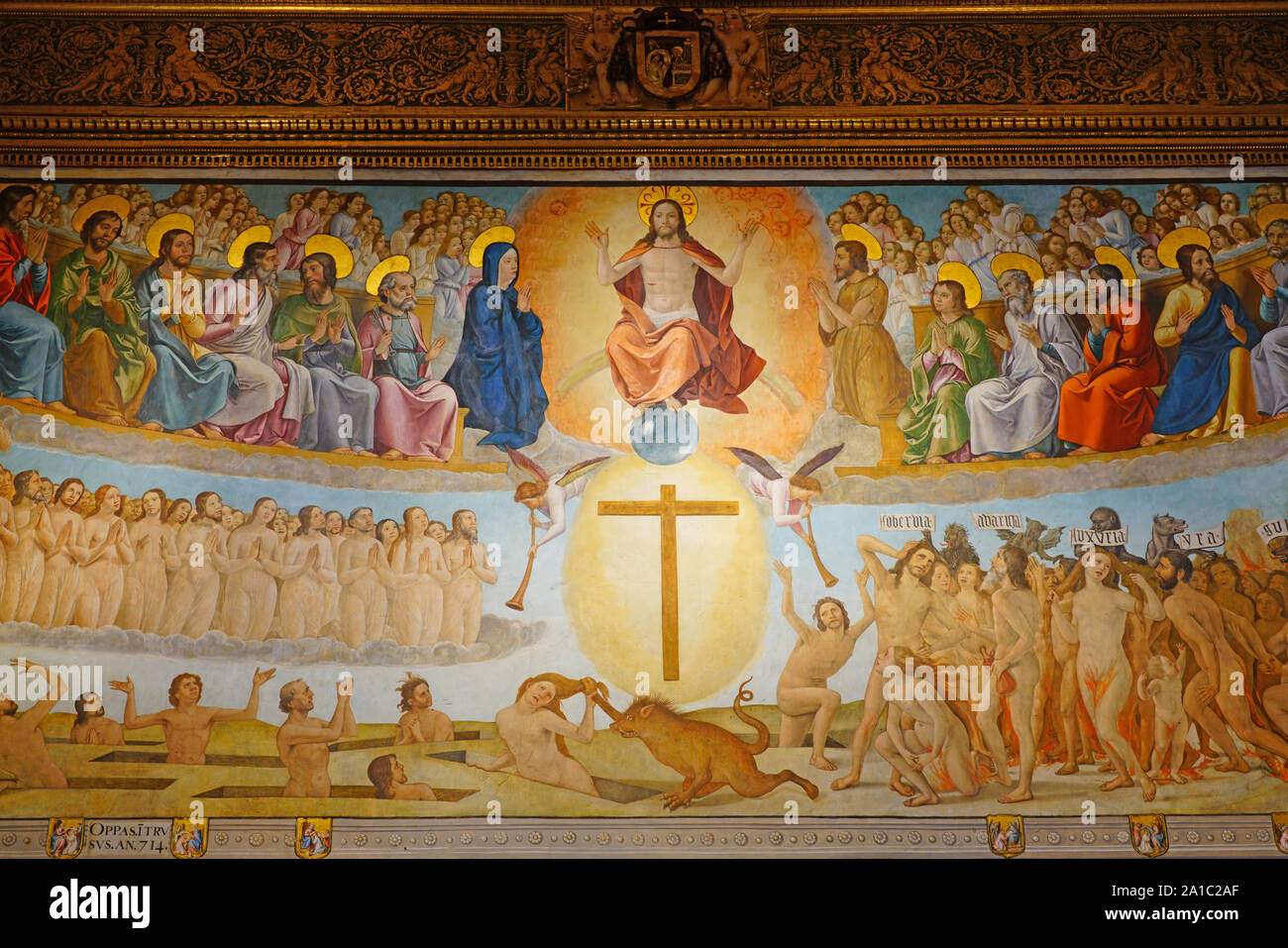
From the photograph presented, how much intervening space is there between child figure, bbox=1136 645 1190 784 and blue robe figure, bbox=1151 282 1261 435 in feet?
5.43

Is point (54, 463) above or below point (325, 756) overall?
above

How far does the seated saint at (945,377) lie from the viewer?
31.4 feet

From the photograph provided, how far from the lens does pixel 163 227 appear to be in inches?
388

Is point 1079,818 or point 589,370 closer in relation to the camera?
point 1079,818

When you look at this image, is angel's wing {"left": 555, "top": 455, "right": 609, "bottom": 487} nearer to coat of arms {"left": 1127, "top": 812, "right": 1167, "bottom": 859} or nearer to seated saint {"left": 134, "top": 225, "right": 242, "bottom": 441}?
seated saint {"left": 134, "top": 225, "right": 242, "bottom": 441}

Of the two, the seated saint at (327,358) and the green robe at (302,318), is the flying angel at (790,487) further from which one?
the green robe at (302,318)

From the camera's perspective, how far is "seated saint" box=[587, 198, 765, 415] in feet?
31.9

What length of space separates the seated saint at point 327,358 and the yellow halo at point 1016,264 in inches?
182

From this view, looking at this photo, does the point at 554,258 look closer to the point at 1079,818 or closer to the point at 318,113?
the point at 318,113

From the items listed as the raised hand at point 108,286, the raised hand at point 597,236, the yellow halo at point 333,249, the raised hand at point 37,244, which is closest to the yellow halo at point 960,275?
the raised hand at point 597,236

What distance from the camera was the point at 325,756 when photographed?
29.3 ft

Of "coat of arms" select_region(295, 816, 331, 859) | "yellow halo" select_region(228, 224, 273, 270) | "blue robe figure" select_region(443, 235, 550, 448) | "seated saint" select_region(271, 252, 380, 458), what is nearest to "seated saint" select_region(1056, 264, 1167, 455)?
"blue robe figure" select_region(443, 235, 550, 448)

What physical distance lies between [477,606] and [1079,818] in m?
4.26

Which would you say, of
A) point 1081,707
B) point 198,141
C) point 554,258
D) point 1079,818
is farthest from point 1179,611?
point 198,141
